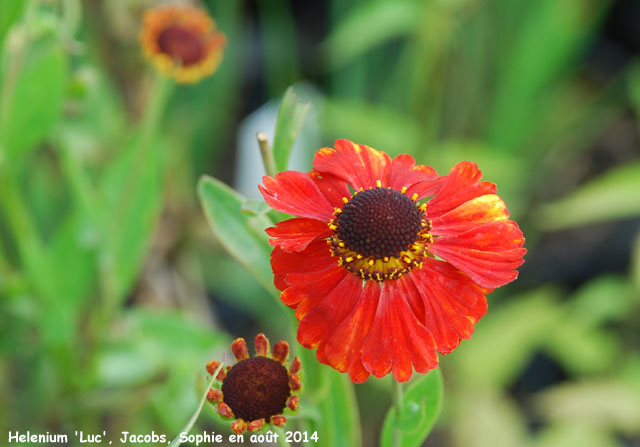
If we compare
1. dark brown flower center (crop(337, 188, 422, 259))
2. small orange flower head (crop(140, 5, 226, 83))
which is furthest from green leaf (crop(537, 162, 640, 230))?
dark brown flower center (crop(337, 188, 422, 259))

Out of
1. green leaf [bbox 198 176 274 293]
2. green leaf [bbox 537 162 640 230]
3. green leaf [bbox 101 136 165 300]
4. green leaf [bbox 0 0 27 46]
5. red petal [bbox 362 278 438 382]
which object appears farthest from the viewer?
green leaf [bbox 537 162 640 230]

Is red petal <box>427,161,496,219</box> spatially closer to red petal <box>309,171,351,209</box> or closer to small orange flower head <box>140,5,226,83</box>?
red petal <box>309,171,351,209</box>

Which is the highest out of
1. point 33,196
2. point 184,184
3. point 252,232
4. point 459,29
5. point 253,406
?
point 459,29

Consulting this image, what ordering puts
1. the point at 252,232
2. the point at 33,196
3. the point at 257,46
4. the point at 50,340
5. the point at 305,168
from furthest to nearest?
the point at 257,46 < the point at 305,168 < the point at 33,196 < the point at 50,340 < the point at 252,232

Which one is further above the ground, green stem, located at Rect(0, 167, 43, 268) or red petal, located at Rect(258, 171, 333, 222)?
green stem, located at Rect(0, 167, 43, 268)

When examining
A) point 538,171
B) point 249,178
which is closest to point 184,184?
point 249,178

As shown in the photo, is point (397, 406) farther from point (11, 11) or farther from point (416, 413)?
point (11, 11)

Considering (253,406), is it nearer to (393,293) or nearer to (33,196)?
(393,293)

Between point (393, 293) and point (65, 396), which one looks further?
point (65, 396)
